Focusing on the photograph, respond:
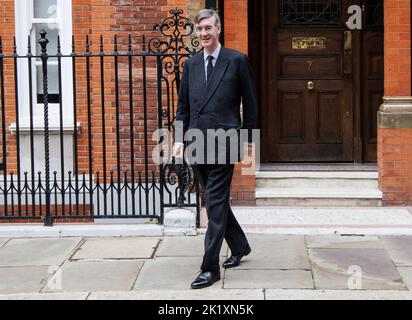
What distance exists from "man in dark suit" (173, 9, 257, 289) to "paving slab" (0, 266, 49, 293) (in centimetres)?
133

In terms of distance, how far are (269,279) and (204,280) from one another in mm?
576

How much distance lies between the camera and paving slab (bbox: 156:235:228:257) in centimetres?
808

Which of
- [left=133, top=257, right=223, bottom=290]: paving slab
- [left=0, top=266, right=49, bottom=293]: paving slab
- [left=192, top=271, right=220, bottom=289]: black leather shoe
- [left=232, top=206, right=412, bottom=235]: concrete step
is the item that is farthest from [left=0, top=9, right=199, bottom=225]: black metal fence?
[left=192, top=271, right=220, bottom=289]: black leather shoe

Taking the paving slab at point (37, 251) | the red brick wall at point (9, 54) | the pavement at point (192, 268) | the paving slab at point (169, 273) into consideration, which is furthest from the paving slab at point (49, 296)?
the red brick wall at point (9, 54)

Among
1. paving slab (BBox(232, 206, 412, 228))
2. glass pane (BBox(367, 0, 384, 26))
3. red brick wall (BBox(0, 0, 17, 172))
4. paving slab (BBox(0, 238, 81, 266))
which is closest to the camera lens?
paving slab (BBox(0, 238, 81, 266))

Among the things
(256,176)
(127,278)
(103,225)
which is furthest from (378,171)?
(127,278)

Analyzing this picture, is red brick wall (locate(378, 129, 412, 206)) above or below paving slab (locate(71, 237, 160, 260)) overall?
above

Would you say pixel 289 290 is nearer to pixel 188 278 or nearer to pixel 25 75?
pixel 188 278

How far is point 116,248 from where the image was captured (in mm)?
8352

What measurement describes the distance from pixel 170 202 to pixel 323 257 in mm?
1859

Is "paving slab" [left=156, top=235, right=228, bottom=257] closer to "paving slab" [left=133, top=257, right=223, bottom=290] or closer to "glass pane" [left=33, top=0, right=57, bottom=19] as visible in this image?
"paving slab" [left=133, top=257, right=223, bottom=290]

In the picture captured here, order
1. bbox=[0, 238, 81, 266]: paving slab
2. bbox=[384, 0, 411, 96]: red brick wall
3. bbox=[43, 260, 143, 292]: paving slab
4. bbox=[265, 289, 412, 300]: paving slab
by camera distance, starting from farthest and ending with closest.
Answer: bbox=[384, 0, 411, 96]: red brick wall
bbox=[0, 238, 81, 266]: paving slab
bbox=[43, 260, 143, 292]: paving slab
bbox=[265, 289, 412, 300]: paving slab

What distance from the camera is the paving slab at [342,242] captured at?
8258 millimetres

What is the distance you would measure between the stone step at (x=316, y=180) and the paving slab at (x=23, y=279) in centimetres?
343
